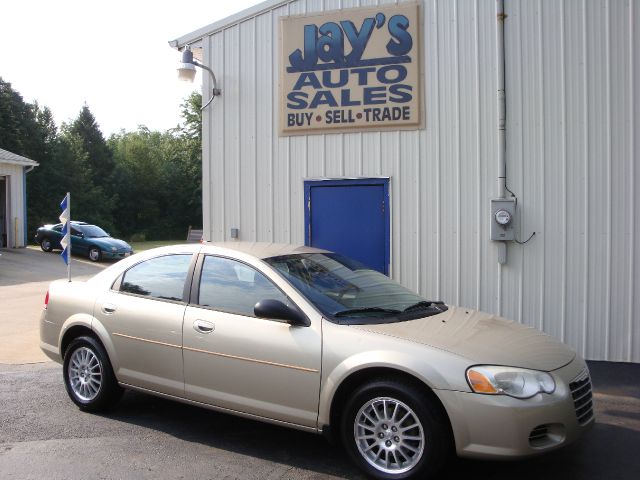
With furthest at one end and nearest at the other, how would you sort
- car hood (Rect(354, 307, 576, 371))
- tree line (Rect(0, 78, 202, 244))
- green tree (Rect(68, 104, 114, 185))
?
green tree (Rect(68, 104, 114, 185))
tree line (Rect(0, 78, 202, 244))
car hood (Rect(354, 307, 576, 371))

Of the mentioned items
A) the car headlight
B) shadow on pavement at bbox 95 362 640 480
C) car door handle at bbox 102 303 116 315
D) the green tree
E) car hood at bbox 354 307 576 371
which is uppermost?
the green tree

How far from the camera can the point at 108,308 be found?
545 centimetres

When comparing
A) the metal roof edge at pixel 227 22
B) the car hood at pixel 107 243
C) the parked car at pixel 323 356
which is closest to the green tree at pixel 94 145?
the car hood at pixel 107 243

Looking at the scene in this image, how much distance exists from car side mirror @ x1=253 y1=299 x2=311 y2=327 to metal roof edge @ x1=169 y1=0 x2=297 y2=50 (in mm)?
5601

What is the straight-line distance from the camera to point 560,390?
13.0 feet

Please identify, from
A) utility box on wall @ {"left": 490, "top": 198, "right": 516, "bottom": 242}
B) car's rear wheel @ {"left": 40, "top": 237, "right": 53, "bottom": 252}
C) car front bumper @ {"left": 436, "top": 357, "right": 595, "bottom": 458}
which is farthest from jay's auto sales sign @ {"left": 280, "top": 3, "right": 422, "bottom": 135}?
car's rear wheel @ {"left": 40, "top": 237, "right": 53, "bottom": 252}

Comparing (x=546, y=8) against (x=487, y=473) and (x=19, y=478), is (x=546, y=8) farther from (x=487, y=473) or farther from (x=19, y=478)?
(x=19, y=478)

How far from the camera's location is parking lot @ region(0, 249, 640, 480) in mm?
4281

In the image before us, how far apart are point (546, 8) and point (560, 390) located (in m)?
5.29

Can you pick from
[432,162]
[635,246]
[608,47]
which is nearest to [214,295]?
[432,162]

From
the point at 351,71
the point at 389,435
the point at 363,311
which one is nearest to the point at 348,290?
the point at 363,311

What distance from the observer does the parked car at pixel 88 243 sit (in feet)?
79.5

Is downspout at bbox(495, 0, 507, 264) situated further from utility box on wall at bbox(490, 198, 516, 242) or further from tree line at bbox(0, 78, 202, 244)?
tree line at bbox(0, 78, 202, 244)

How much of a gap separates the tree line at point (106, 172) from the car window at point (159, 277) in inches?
1548
